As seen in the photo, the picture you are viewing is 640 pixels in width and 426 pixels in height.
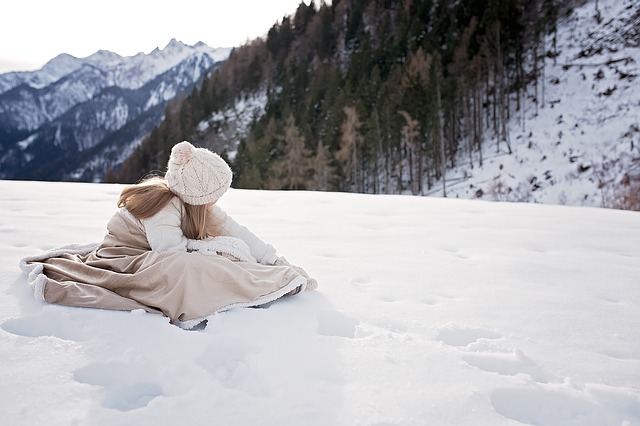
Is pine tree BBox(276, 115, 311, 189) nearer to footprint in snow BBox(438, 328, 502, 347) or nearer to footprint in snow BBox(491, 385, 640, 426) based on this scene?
footprint in snow BBox(438, 328, 502, 347)

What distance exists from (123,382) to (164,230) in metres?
0.86

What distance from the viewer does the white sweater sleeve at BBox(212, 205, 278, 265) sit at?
8.07 ft

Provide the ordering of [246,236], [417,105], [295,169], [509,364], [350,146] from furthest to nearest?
[350,146] < [295,169] < [417,105] < [246,236] < [509,364]

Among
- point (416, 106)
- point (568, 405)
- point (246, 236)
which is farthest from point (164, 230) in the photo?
point (416, 106)

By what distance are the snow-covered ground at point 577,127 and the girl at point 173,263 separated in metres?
17.1

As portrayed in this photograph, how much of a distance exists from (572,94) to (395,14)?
85.2 ft

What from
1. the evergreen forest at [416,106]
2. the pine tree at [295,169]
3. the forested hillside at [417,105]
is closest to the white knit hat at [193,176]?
the forested hillside at [417,105]

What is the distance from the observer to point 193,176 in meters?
2.15

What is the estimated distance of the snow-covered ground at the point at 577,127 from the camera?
19391 mm

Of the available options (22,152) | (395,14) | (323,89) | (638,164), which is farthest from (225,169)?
(22,152)

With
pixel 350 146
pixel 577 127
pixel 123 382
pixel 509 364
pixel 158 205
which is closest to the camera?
pixel 123 382

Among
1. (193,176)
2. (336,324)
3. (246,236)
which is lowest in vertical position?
(336,324)

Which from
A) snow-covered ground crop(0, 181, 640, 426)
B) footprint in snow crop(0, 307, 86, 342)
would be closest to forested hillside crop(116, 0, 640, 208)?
snow-covered ground crop(0, 181, 640, 426)

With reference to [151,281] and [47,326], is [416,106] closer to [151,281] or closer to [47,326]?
[151,281]
